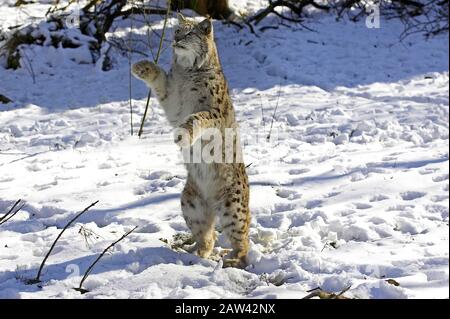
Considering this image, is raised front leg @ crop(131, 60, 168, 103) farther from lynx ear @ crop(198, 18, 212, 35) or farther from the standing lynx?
lynx ear @ crop(198, 18, 212, 35)

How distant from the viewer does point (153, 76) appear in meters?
5.11

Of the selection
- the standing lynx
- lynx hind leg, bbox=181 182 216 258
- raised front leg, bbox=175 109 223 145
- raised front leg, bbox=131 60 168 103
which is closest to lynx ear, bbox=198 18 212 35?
the standing lynx

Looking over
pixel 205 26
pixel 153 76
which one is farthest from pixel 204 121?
pixel 205 26

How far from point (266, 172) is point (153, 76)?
238 cm

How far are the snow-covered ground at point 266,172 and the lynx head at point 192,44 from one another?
1520mm

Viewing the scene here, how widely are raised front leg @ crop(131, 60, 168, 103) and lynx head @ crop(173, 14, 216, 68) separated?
23cm

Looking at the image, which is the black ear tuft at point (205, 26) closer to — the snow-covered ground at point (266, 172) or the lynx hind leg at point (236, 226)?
the lynx hind leg at point (236, 226)

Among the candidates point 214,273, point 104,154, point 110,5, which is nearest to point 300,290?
point 214,273

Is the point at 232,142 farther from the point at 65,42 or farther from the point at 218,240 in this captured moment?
the point at 65,42

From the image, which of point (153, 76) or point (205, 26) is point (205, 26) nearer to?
point (205, 26)

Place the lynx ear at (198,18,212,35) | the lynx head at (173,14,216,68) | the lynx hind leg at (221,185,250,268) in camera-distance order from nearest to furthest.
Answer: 1. the lynx hind leg at (221,185,250,268)
2. the lynx head at (173,14,216,68)
3. the lynx ear at (198,18,212,35)

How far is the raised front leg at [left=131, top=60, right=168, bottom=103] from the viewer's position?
5020mm

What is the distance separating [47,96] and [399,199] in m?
6.35

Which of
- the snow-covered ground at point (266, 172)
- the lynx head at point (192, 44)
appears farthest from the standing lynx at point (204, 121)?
the snow-covered ground at point (266, 172)
